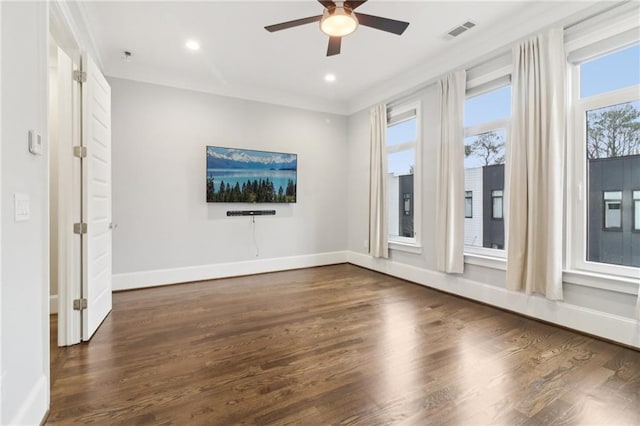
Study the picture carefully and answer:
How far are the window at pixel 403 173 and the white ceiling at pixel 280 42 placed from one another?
53cm

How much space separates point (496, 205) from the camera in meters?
3.65

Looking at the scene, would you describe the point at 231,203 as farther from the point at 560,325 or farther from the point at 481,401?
the point at 560,325

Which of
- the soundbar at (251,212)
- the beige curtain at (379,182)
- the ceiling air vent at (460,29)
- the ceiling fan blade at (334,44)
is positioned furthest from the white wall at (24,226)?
the beige curtain at (379,182)

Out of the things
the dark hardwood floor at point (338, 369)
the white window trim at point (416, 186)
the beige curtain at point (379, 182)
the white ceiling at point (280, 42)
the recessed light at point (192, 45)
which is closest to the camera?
the dark hardwood floor at point (338, 369)

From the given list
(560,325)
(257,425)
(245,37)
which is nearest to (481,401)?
(257,425)

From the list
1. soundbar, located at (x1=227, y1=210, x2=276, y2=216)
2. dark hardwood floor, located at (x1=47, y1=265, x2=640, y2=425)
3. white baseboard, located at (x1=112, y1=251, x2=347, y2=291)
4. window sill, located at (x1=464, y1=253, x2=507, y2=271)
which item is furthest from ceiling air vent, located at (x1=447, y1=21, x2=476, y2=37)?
white baseboard, located at (x1=112, y1=251, x2=347, y2=291)

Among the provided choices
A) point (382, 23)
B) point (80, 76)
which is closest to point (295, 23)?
point (382, 23)

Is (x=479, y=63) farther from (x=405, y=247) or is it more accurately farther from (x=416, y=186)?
(x=405, y=247)

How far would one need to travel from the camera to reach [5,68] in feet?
4.38

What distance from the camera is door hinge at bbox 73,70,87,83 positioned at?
261cm

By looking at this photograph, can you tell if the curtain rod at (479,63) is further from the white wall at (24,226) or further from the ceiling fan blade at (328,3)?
the white wall at (24,226)

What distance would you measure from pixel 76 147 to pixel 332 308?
9.38 ft

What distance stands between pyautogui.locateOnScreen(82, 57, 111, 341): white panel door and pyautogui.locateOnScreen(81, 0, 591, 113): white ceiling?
2.68 feet

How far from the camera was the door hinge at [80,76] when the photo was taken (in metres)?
2.61
